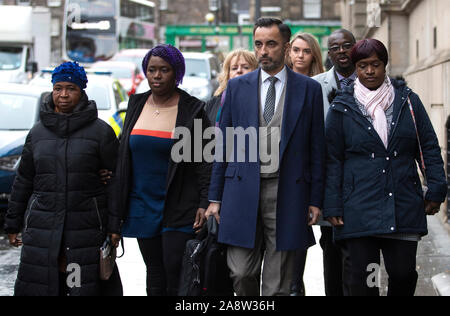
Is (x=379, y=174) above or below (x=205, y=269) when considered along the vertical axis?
above

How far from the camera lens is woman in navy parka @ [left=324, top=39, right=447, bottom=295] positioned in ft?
16.1

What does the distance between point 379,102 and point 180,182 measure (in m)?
1.33

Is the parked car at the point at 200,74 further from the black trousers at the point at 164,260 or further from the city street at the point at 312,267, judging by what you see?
the black trousers at the point at 164,260

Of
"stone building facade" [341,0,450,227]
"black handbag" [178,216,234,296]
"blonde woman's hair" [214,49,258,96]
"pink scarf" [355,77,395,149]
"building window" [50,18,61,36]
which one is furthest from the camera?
"building window" [50,18,61,36]

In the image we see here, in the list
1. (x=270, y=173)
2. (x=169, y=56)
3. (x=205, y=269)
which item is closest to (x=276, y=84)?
(x=270, y=173)

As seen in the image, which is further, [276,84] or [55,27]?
[55,27]

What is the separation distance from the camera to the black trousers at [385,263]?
489 centimetres

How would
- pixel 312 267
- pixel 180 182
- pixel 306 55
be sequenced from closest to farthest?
pixel 180 182 < pixel 306 55 < pixel 312 267

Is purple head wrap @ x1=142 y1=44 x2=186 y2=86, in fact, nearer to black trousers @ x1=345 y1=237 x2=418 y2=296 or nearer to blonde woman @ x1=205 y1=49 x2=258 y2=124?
blonde woman @ x1=205 y1=49 x2=258 y2=124

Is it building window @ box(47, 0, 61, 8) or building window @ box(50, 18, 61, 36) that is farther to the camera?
building window @ box(47, 0, 61, 8)

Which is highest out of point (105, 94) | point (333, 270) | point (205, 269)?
point (105, 94)

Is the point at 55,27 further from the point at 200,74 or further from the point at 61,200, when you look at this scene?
the point at 61,200

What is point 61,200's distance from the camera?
4887 millimetres

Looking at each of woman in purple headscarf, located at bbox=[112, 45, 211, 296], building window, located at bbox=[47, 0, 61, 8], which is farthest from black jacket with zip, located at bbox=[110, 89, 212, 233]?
building window, located at bbox=[47, 0, 61, 8]
